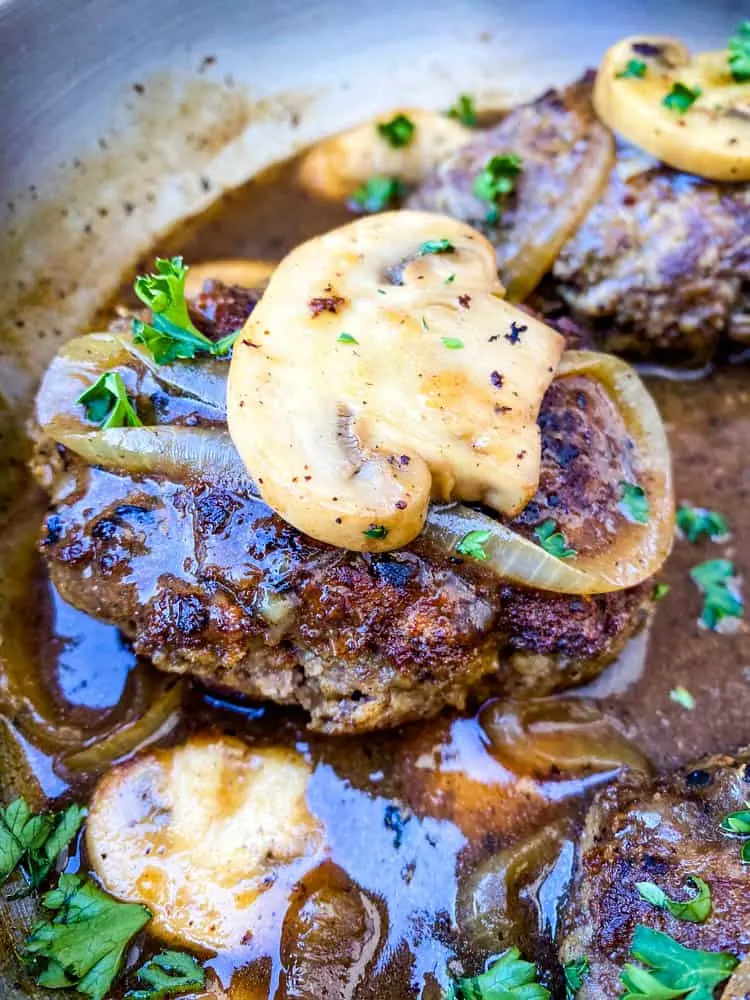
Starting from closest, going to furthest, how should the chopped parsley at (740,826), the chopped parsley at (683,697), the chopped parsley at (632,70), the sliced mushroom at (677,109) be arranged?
the chopped parsley at (740,826), the chopped parsley at (683,697), the sliced mushroom at (677,109), the chopped parsley at (632,70)

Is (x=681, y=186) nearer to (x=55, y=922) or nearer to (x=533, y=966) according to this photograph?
(x=533, y=966)

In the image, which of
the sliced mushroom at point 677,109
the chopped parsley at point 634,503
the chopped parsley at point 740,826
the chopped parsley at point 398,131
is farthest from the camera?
the chopped parsley at point 398,131

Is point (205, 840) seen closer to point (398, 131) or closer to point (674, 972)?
point (674, 972)

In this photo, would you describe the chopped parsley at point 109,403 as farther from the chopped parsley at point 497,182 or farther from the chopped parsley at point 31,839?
the chopped parsley at point 497,182

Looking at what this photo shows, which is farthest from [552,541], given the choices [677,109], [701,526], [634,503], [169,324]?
[677,109]

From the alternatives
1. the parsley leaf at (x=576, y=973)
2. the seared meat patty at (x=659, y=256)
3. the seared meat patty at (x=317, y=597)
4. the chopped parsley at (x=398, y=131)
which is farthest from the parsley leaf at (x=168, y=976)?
the chopped parsley at (x=398, y=131)

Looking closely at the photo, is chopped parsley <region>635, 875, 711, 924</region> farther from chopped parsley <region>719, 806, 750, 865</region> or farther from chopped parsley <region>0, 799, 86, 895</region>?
chopped parsley <region>0, 799, 86, 895</region>
